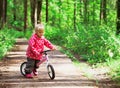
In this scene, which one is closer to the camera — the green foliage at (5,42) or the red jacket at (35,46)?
the red jacket at (35,46)

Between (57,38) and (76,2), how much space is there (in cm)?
2210

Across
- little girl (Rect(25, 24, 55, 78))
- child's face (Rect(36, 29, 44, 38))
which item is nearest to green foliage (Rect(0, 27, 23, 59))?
little girl (Rect(25, 24, 55, 78))

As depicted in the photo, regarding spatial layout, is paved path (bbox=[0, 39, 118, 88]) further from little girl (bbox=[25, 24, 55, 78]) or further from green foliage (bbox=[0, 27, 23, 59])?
green foliage (bbox=[0, 27, 23, 59])

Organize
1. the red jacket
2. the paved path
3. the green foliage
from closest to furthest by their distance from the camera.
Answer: the paved path
the red jacket
the green foliage

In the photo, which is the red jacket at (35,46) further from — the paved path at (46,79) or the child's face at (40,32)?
the paved path at (46,79)

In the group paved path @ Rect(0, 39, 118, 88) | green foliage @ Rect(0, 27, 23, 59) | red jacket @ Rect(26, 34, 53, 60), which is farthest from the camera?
green foliage @ Rect(0, 27, 23, 59)

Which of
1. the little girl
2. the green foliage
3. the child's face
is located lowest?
the green foliage

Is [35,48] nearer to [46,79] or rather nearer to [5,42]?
[46,79]

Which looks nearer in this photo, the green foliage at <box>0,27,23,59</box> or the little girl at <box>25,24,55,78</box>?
the little girl at <box>25,24,55,78</box>

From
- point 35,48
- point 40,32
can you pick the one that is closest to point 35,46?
point 35,48

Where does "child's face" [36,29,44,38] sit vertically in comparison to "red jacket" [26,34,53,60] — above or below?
above

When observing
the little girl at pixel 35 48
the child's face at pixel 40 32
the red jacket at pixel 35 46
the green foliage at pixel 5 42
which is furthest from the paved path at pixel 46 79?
the green foliage at pixel 5 42

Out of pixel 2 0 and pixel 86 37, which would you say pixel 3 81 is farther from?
pixel 2 0

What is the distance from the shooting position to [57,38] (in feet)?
99.2
